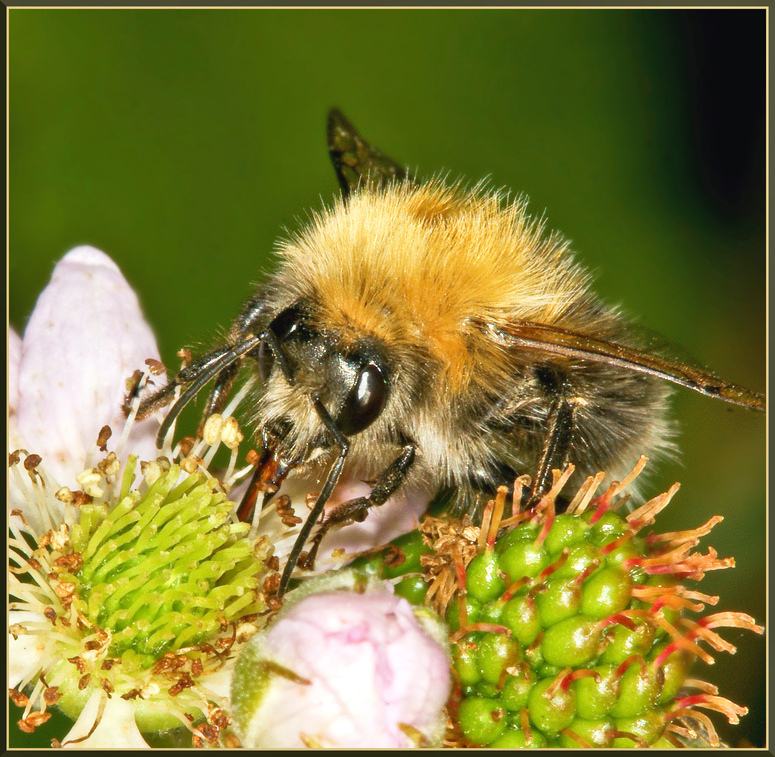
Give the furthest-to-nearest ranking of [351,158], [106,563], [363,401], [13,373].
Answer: [351,158], [13,373], [106,563], [363,401]

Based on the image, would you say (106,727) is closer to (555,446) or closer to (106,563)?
(106,563)

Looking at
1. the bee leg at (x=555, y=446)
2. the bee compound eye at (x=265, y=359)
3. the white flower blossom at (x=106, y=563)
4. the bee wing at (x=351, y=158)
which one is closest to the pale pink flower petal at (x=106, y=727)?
the white flower blossom at (x=106, y=563)

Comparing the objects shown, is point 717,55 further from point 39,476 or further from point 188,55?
point 39,476

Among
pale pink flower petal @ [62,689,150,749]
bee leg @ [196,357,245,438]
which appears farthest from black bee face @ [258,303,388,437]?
pale pink flower petal @ [62,689,150,749]

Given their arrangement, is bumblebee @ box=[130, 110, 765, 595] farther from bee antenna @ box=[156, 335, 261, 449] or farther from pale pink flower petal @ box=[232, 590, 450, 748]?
pale pink flower petal @ box=[232, 590, 450, 748]

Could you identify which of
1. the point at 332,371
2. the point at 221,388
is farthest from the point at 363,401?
the point at 221,388

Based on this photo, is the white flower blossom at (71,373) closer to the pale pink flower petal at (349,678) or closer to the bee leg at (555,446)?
the pale pink flower petal at (349,678)
